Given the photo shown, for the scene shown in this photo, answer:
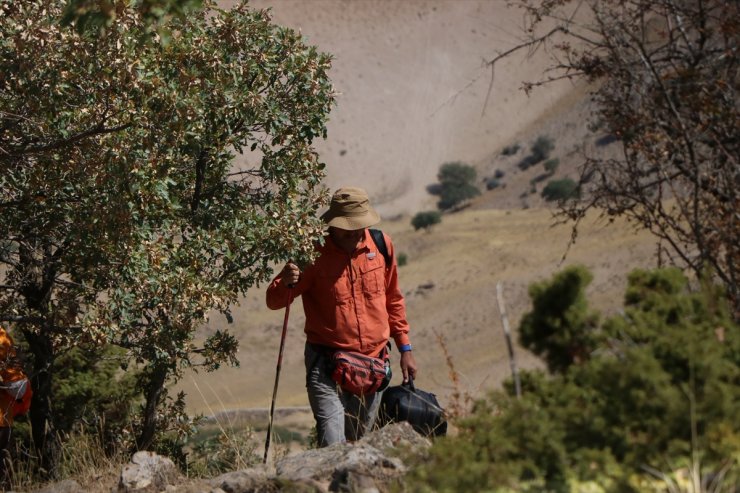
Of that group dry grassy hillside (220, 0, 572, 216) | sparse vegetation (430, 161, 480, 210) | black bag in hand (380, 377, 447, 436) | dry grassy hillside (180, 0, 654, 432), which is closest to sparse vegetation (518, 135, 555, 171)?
dry grassy hillside (180, 0, 654, 432)

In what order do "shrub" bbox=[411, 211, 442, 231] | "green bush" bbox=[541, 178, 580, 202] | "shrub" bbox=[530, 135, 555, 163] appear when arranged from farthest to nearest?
"shrub" bbox=[530, 135, 555, 163], "shrub" bbox=[411, 211, 442, 231], "green bush" bbox=[541, 178, 580, 202]

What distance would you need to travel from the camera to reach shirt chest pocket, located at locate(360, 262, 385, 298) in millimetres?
6383

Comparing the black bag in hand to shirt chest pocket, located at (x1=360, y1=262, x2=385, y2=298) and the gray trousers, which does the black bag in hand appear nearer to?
the gray trousers

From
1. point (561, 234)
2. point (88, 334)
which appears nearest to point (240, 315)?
point (561, 234)

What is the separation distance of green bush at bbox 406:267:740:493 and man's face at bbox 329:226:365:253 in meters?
2.21

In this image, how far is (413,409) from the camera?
635cm

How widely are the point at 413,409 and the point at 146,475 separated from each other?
1632 mm

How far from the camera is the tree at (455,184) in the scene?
59938 millimetres

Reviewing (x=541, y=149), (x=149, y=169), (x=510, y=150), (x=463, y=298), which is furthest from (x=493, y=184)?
(x=149, y=169)

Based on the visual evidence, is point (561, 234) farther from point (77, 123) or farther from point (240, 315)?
point (77, 123)

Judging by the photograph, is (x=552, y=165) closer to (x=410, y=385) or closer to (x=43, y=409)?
(x=43, y=409)

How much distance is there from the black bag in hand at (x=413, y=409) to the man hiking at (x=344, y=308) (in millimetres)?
88

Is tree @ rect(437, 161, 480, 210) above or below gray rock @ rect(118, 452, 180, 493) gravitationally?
above

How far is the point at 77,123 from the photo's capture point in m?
6.84
